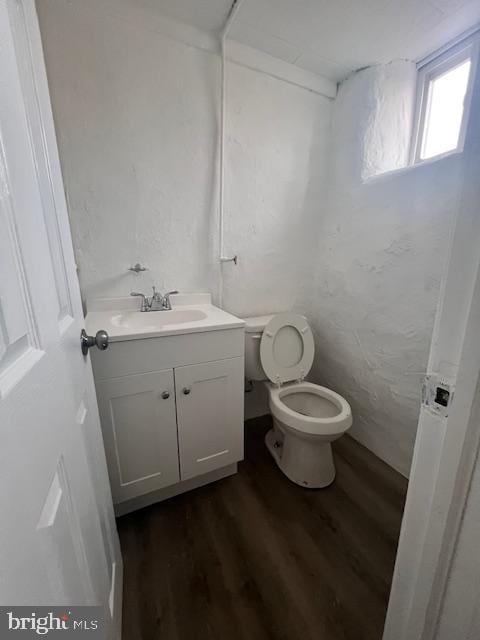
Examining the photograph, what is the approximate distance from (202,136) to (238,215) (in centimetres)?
42

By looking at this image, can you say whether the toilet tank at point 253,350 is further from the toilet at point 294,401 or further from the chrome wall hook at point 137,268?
the chrome wall hook at point 137,268

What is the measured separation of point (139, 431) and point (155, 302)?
624mm

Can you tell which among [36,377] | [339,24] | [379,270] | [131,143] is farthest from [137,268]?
[339,24]

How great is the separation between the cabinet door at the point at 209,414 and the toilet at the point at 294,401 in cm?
23

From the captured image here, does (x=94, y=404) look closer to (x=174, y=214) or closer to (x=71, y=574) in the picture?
(x=71, y=574)

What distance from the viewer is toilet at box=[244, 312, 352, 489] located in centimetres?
119

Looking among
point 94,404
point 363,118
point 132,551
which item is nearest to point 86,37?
point 363,118

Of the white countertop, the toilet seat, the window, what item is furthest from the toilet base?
the window

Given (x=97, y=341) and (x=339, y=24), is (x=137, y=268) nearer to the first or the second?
(x=97, y=341)

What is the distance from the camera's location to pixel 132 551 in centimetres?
100

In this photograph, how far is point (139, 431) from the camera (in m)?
1.05

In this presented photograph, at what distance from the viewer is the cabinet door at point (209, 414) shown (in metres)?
1.11

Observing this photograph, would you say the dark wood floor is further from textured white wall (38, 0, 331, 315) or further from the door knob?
textured white wall (38, 0, 331, 315)

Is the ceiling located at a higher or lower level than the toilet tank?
higher
